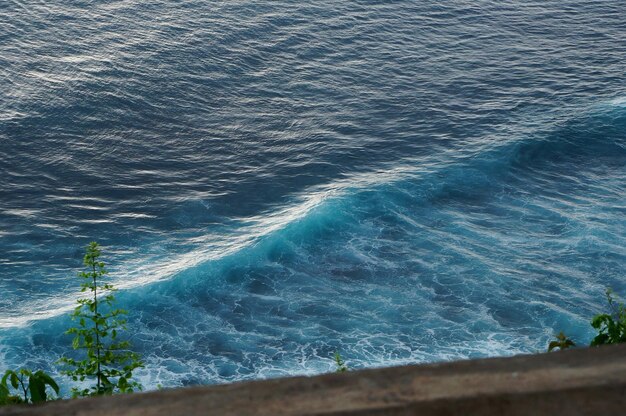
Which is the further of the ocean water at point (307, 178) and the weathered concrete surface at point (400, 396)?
the ocean water at point (307, 178)

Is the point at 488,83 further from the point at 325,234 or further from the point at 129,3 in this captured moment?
the point at 129,3

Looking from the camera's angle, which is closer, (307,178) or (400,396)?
(400,396)

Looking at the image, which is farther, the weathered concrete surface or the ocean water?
the ocean water

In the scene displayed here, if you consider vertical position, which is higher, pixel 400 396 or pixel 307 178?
pixel 400 396

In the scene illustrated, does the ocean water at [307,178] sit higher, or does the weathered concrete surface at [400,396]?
the weathered concrete surface at [400,396]
